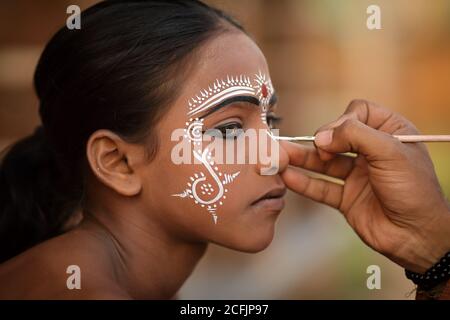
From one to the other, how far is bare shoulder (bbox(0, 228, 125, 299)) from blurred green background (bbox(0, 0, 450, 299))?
2608 mm

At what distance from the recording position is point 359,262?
4402mm

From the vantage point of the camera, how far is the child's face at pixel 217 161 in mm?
1862

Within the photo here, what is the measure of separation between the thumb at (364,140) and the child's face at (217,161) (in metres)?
0.23

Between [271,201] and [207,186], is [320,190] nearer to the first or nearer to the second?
[271,201]

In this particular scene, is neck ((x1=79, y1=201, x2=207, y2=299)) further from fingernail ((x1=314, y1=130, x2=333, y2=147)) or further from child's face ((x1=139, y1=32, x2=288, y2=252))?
fingernail ((x1=314, y1=130, x2=333, y2=147))

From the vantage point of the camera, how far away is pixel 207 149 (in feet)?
6.12

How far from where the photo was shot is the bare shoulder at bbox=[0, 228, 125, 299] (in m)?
1.61

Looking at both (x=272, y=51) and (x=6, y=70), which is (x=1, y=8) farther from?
(x=272, y=51)

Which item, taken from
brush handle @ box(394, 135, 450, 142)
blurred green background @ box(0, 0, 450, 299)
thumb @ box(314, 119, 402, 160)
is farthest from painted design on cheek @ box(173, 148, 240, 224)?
blurred green background @ box(0, 0, 450, 299)

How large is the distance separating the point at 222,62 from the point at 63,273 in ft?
2.55

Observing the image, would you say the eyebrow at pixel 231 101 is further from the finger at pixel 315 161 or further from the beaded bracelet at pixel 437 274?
the beaded bracelet at pixel 437 274

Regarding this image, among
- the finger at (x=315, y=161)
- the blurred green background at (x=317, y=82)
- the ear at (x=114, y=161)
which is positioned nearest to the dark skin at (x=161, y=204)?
the ear at (x=114, y=161)

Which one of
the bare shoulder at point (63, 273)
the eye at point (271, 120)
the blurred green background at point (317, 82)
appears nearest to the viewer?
the bare shoulder at point (63, 273)

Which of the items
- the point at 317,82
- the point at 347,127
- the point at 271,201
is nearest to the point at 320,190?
the point at 271,201
